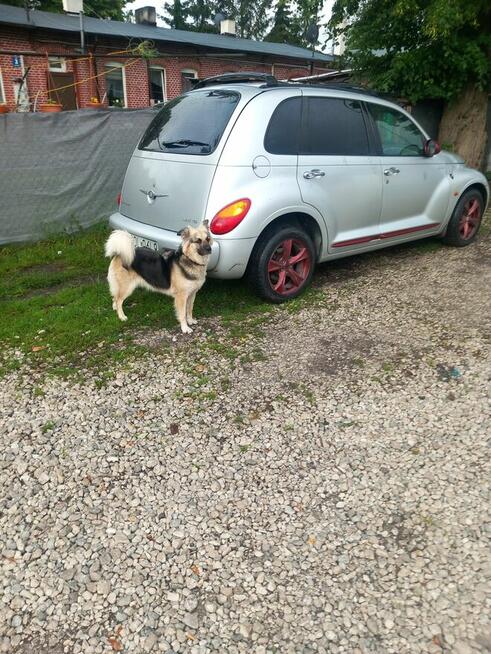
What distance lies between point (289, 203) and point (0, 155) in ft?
15.1

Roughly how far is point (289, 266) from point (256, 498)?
8.90 ft

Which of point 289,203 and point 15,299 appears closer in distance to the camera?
point 289,203

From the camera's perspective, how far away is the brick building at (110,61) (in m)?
16.3

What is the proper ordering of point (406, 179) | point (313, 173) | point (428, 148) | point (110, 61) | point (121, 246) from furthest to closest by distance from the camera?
point (110, 61)
point (428, 148)
point (406, 179)
point (313, 173)
point (121, 246)

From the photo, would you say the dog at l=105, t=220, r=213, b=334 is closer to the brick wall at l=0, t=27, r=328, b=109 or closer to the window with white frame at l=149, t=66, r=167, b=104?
the brick wall at l=0, t=27, r=328, b=109

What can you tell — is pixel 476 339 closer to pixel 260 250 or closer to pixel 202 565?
pixel 260 250

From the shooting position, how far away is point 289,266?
4789mm

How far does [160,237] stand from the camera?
14.7 ft

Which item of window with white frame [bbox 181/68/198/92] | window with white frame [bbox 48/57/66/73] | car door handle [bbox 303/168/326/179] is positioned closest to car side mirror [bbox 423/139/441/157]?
car door handle [bbox 303/168/326/179]

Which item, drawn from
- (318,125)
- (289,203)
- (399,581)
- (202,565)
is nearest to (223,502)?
(202,565)

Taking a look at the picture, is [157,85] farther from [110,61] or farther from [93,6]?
[93,6]

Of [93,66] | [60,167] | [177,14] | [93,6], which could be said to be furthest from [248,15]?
[60,167]

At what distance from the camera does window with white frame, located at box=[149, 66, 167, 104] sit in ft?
67.6

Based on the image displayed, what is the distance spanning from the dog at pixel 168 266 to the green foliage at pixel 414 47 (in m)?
5.68
